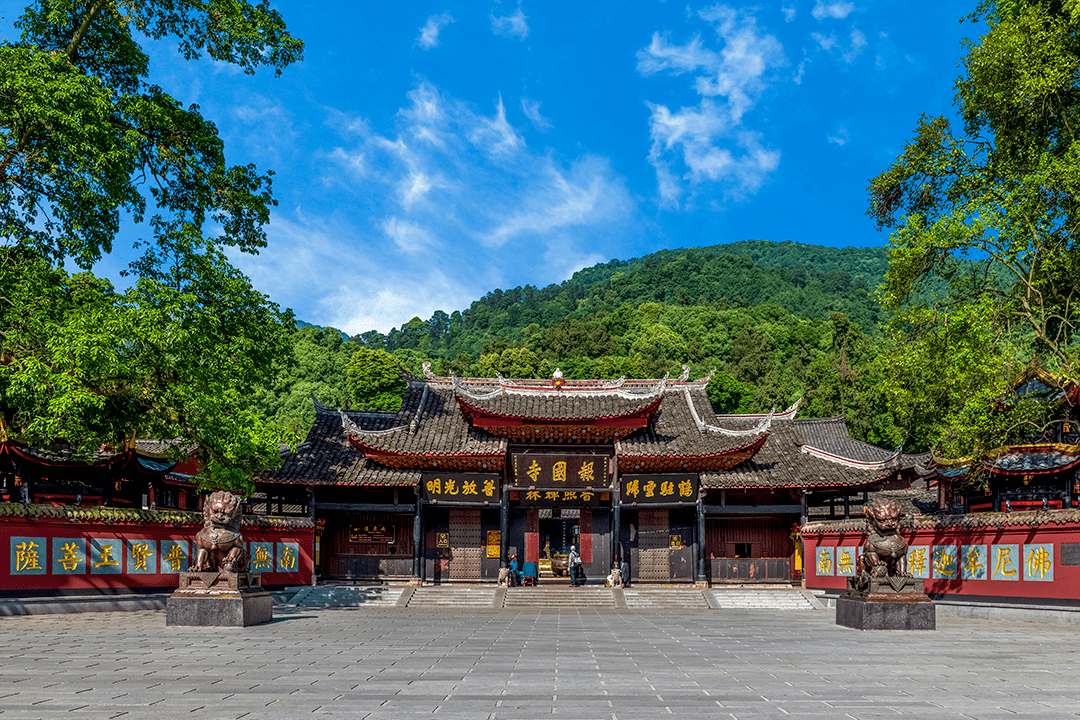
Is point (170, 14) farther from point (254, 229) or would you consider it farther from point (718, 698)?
point (718, 698)

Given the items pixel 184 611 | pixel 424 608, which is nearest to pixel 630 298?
pixel 424 608

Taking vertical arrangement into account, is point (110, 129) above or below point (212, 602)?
above

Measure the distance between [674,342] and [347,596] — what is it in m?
52.1

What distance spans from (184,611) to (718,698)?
892 cm

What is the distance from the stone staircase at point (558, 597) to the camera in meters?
19.5

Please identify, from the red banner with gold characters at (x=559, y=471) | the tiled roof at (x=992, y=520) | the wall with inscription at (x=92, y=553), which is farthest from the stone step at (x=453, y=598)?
the tiled roof at (x=992, y=520)

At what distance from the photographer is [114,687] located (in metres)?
6.80

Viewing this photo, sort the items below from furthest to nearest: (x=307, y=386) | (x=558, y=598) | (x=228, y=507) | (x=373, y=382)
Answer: (x=307, y=386)
(x=373, y=382)
(x=558, y=598)
(x=228, y=507)

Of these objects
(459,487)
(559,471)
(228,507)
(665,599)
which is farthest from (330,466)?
(665,599)

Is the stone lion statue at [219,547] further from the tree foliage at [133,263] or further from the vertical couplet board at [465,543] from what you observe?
the vertical couplet board at [465,543]

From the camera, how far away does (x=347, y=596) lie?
1950cm

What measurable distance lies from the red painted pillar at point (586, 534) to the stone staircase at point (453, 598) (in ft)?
12.0

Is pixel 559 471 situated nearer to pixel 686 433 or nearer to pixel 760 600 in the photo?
pixel 686 433

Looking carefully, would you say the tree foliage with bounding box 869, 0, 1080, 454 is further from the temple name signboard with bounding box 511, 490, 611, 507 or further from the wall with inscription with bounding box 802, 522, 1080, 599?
the temple name signboard with bounding box 511, 490, 611, 507
